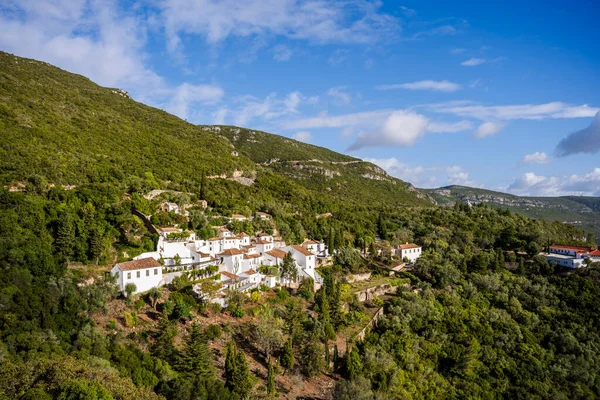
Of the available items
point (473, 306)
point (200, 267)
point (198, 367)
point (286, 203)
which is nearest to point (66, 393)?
point (198, 367)

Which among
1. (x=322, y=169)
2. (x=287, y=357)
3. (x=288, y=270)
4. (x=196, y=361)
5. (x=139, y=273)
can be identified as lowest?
(x=287, y=357)


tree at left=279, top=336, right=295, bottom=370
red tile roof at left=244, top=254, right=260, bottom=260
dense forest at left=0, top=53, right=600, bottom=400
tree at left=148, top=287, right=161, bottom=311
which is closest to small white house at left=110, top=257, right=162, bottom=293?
dense forest at left=0, top=53, right=600, bottom=400

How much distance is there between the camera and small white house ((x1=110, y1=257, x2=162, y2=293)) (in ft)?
97.4

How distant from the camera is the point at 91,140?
53.1 meters

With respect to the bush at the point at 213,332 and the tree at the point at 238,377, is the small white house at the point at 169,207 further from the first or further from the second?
the tree at the point at 238,377

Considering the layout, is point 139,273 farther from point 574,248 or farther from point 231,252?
point 574,248

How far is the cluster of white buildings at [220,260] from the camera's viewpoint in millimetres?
30906

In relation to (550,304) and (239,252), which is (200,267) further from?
(550,304)

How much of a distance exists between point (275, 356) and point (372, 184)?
9777 cm

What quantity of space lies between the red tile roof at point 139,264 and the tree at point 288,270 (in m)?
12.8

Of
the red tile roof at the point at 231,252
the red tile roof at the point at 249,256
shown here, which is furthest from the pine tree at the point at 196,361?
the red tile roof at the point at 249,256

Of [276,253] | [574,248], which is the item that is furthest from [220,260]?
[574,248]

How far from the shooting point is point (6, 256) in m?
26.8

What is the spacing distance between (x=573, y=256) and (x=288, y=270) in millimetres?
46848
